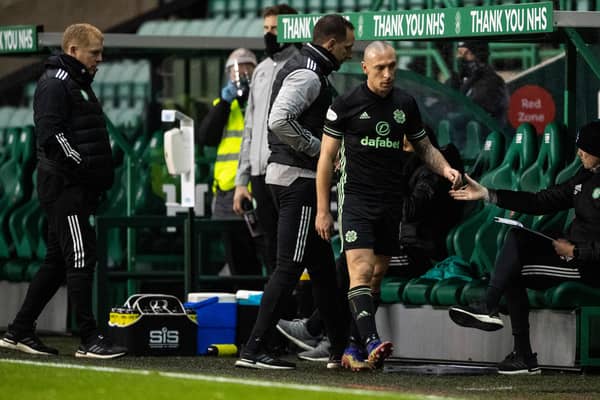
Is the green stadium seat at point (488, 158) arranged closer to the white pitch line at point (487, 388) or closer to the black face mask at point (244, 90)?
the black face mask at point (244, 90)

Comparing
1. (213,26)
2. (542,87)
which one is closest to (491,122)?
(542,87)

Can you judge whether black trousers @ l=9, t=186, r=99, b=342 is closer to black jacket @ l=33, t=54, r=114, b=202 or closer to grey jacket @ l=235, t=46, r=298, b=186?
black jacket @ l=33, t=54, r=114, b=202

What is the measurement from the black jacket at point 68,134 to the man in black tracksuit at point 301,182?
1145mm

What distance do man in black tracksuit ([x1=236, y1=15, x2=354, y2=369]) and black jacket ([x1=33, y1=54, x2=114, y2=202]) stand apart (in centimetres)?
115

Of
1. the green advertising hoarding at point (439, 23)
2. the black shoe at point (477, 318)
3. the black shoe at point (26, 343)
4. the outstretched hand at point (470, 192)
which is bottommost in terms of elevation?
the black shoe at point (26, 343)

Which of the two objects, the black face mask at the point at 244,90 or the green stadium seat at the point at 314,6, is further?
the green stadium seat at the point at 314,6

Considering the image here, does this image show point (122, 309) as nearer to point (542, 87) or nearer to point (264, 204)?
point (264, 204)

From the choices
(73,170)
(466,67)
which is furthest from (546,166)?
(73,170)

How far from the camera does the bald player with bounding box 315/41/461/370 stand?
32.9 feet

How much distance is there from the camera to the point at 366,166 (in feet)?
33.1

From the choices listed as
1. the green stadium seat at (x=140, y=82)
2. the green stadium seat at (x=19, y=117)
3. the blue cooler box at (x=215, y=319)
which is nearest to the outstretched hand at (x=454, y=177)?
the blue cooler box at (x=215, y=319)

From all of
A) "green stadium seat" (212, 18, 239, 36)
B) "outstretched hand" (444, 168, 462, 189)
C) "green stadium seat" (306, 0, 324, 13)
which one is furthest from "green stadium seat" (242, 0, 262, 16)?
"outstretched hand" (444, 168, 462, 189)

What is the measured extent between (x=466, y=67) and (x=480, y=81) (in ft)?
0.56

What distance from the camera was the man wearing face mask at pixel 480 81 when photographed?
13.6 m
